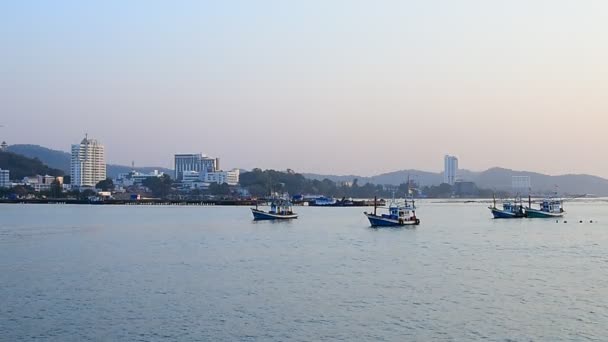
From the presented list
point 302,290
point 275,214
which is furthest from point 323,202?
point 302,290

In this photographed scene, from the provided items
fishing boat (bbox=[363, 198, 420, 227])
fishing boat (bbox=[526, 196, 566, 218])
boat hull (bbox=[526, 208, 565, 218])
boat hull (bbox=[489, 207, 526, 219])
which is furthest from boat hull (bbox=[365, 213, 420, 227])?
fishing boat (bbox=[526, 196, 566, 218])

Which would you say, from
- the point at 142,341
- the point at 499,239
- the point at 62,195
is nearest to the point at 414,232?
the point at 499,239

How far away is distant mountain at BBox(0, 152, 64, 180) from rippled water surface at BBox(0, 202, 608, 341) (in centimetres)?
14461

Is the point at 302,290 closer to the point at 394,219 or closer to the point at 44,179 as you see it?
the point at 394,219

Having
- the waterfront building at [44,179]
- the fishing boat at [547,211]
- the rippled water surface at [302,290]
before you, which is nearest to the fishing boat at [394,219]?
the rippled water surface at [302,290]

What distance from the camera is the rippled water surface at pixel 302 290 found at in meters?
16.6

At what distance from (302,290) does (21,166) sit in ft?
554

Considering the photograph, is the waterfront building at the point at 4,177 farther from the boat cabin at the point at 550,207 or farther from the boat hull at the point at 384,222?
the boat hull at the point at 384,222

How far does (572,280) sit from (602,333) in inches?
312

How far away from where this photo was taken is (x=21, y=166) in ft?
583

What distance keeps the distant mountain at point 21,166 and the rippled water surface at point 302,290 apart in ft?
474

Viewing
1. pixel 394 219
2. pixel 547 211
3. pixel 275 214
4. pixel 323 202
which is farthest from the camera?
pixel 323 202

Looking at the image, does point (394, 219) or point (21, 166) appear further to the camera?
point (21, 166)

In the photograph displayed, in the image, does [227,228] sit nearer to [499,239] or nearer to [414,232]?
[414,232]
